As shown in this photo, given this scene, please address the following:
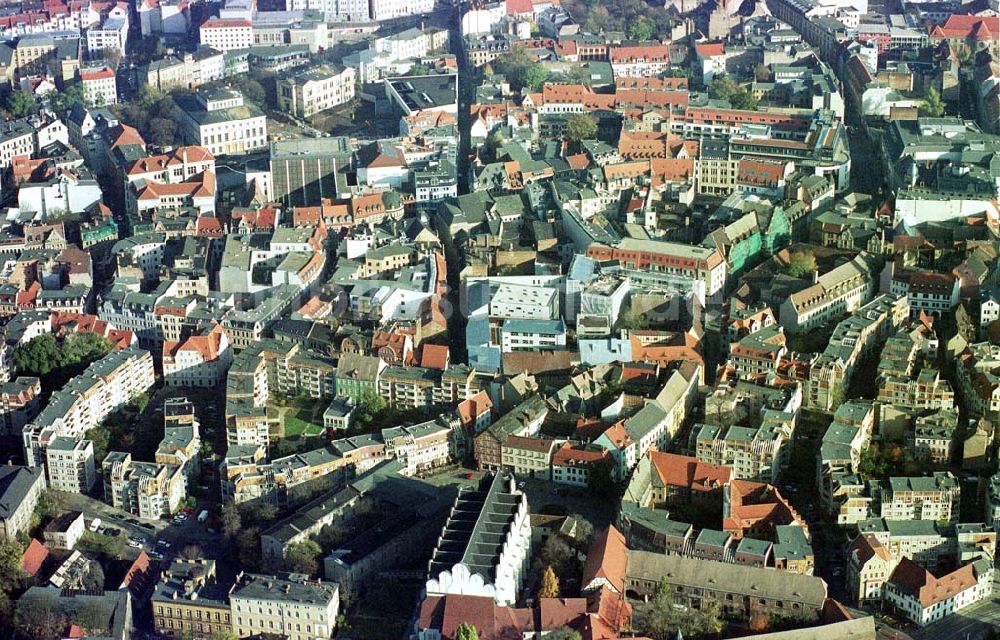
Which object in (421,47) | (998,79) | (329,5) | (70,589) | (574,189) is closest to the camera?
(70,589)

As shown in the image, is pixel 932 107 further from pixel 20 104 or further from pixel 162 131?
pixel 20 104

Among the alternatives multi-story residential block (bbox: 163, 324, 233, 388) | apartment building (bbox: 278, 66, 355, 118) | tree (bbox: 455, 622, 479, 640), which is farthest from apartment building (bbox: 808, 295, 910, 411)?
apartment building (bbox: 278, 66, 355, 118)

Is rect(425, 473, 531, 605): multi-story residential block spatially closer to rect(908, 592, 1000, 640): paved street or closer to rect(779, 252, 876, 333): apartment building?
rect(908, 592, 1000, 640): paved street

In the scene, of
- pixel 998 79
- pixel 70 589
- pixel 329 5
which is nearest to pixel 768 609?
pixel 70 589

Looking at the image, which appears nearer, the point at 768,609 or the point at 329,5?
the point at 768,609

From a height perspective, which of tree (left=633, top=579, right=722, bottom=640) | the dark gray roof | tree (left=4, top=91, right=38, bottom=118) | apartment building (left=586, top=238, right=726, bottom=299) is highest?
tree (left=4, top=91, right=38, bottom=118)

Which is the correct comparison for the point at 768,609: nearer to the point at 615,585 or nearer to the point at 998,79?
the point at 615,585
